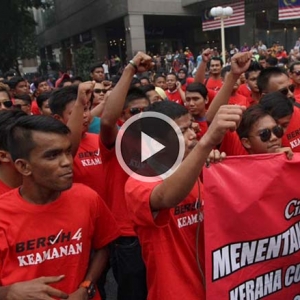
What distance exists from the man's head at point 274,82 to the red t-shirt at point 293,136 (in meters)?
0.67

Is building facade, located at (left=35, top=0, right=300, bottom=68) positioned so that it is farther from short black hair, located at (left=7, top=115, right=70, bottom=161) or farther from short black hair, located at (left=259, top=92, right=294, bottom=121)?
short black hair, located at (left=7, top=115, right=70, bottom=161)

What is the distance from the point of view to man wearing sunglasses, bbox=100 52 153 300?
2.56 metres

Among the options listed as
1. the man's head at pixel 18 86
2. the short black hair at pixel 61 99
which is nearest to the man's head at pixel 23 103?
the man's head at pixel 18 86

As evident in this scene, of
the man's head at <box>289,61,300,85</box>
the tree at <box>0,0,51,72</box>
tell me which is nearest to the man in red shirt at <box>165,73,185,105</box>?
the man's head at <box>289,61,300,85</box>

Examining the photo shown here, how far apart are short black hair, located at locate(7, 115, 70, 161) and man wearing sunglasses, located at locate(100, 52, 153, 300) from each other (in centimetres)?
67

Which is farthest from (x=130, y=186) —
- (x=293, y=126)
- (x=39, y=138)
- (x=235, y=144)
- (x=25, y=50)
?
(x=25, y=50)

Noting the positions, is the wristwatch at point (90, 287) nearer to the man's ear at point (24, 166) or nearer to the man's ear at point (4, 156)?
the man's ear at point (24, 166)

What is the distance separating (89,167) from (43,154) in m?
1.03

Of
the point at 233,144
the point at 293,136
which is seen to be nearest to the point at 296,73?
the point at 293,136

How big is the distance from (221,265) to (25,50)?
30.4m

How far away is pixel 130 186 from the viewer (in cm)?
183

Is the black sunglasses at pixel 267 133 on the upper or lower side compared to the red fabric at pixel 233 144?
upper

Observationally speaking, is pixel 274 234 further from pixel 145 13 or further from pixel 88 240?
pixel 145 13

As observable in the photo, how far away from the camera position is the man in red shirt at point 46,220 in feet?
5.73
